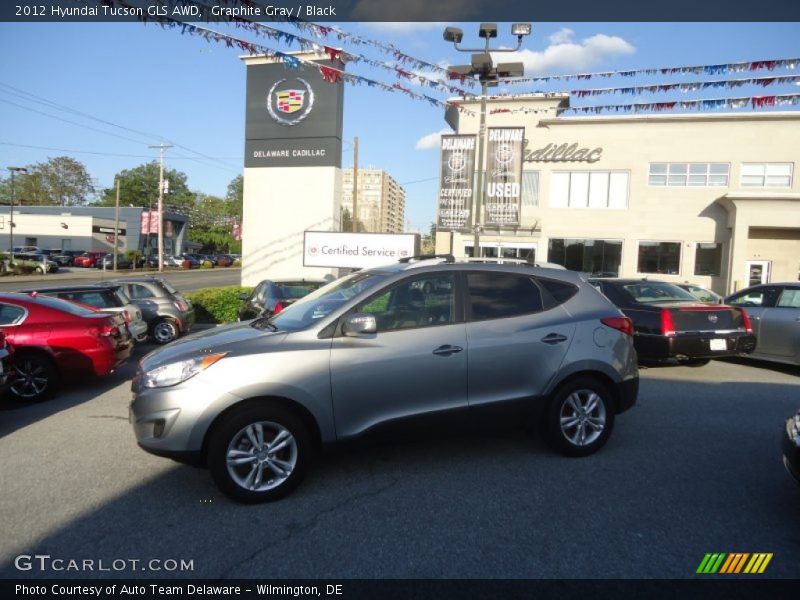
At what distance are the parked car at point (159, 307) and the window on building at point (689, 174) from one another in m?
22.5

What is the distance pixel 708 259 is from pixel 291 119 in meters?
20.1

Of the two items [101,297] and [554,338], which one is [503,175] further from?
[554,338]

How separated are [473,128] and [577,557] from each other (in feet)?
87.5

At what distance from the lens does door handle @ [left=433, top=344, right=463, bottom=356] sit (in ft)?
14.2

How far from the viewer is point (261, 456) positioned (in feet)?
12.9

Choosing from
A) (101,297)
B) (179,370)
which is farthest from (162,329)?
(179,370)

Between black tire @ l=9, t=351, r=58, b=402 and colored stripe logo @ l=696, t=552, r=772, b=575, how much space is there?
7.50 meters

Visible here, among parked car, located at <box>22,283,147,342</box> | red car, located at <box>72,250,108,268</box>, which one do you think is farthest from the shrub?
red car, located at <box>72,250,108,268</box>

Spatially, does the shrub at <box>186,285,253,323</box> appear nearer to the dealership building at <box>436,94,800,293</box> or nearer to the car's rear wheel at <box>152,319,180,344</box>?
the car's rear wheel at <box>152,319,180,344</box>

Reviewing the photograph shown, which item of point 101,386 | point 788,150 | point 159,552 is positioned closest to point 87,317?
point 101,386

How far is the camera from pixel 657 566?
316 cm

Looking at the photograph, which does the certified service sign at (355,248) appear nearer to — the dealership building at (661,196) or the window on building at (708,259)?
the dealership building at (661,196)

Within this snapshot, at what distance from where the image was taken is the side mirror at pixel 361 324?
403 cm
